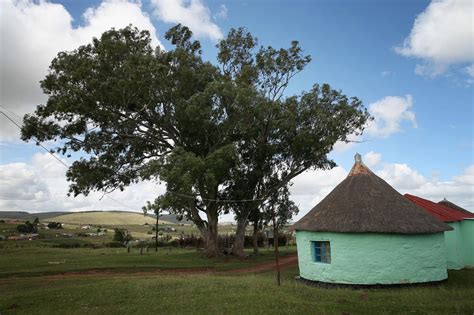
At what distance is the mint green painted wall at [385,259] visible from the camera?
802 inches

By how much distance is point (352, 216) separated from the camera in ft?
71.0

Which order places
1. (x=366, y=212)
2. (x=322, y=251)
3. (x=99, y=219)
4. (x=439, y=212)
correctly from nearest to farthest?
(x=366, y=212) < (x=322, y=251) < (x=439, y=212) < (x=99, y=219)

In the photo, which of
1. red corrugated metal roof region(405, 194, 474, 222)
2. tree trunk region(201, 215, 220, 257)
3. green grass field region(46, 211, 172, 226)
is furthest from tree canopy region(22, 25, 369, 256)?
green grass field region(46, 211, 172, 226)

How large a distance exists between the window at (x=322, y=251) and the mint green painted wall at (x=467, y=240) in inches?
502

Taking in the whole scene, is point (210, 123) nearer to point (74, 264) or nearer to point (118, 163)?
point (118, 163)

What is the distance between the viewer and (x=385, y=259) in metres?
20.4

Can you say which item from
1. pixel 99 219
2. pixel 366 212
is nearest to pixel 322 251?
pixel 366 212

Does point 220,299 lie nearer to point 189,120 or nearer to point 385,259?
point 385,259

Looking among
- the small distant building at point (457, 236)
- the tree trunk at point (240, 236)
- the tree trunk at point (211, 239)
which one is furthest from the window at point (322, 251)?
the tree trunk at point (240, 236)

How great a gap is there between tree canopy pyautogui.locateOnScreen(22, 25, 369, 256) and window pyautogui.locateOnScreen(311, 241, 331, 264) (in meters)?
11.1

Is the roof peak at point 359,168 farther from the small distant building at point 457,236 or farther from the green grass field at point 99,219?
the green grass field at point 99,219

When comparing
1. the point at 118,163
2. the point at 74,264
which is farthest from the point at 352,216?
A: the point at 118,163

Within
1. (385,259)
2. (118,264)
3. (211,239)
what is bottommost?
(118,264)

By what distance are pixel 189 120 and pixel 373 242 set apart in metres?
20.4
